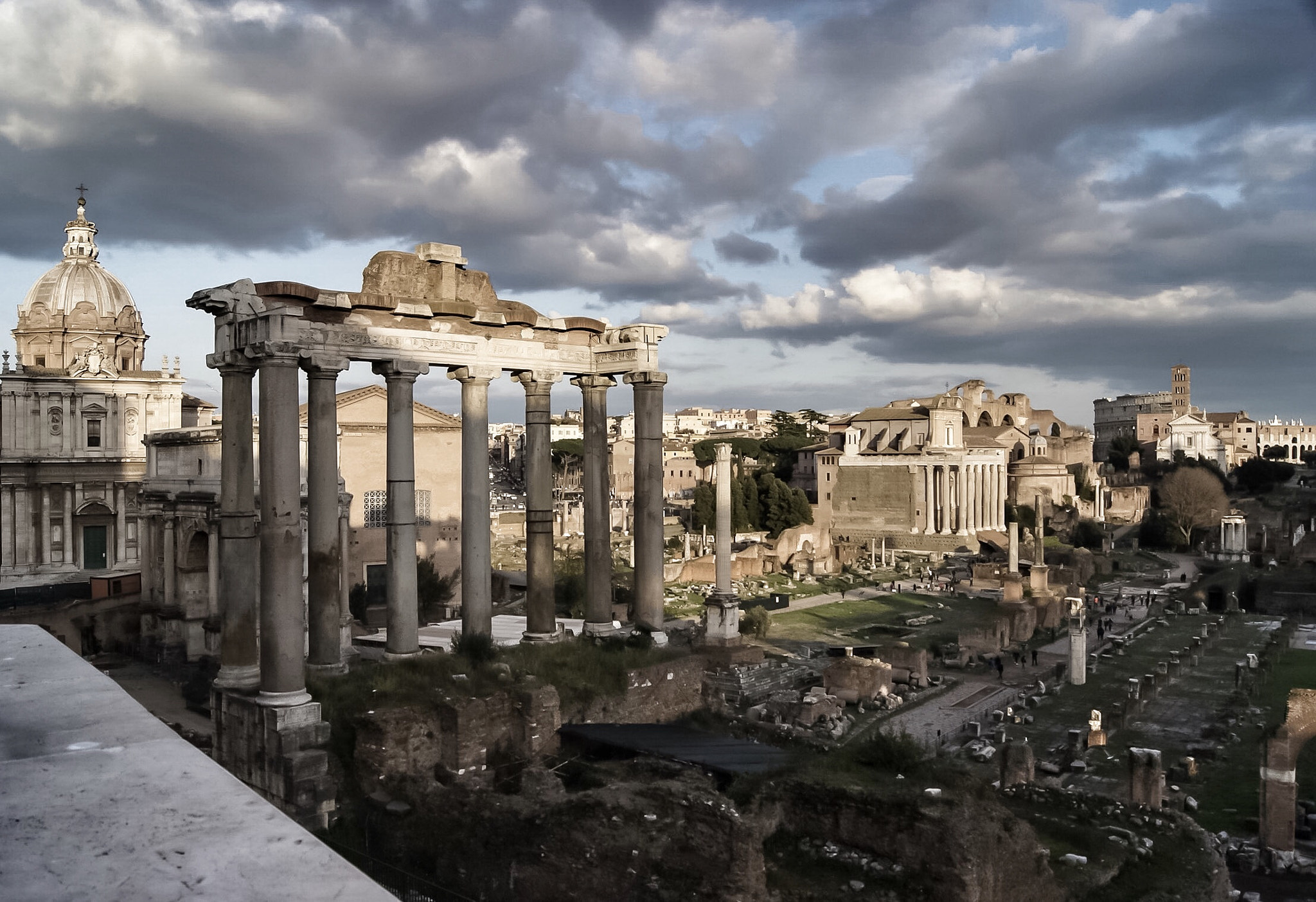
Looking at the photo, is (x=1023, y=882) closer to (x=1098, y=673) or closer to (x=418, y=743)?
(x=418, y=743)

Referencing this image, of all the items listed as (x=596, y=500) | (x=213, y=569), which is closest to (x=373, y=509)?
(x=213, y=569)

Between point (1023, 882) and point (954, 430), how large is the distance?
224 ft

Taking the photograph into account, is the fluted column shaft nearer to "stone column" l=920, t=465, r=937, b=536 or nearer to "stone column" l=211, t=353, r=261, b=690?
"stone column" l=920, t=465, r=937, b=536

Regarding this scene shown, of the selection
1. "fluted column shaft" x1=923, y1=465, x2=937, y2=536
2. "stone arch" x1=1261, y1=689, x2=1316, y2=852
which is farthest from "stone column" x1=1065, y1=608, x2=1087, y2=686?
"fluted column shaft" x1=923, y1=465, x2=937, y2=536

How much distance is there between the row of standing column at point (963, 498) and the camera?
7056 cm

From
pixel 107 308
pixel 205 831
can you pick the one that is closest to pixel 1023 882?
pixel 205 831

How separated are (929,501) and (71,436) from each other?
5542cm

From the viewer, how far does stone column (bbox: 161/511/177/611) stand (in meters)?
23.7

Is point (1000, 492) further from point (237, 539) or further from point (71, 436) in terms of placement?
point (237, 539)

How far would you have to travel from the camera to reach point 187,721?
1778cm

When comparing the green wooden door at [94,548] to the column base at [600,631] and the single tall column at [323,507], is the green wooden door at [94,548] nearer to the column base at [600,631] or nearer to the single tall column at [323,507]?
the column base at [600,631]

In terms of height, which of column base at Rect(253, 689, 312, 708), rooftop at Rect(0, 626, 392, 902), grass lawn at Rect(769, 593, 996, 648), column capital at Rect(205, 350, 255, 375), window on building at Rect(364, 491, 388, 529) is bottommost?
grass lawn at Rect(769, 593, 996, 648)

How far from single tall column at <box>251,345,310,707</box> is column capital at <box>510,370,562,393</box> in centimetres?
408

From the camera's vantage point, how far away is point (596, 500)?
1569 centimetres
